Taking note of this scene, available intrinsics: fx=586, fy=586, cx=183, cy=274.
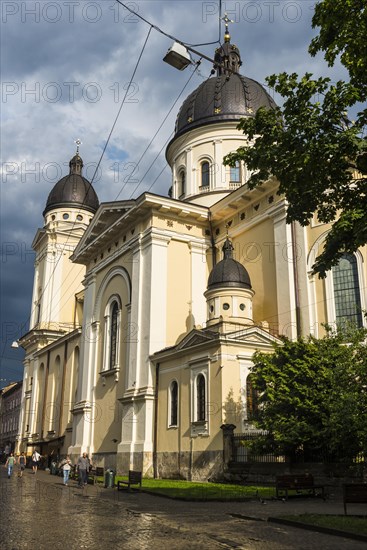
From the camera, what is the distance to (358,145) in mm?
11344

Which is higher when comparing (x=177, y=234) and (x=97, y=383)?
(x=177, y=234)

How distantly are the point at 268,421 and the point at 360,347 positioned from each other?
365cm

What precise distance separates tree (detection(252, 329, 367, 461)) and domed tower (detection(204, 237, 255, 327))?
5.69 meters

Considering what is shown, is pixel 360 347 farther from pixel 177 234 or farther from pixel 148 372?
pixel 177 234

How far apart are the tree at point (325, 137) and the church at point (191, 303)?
942 cm

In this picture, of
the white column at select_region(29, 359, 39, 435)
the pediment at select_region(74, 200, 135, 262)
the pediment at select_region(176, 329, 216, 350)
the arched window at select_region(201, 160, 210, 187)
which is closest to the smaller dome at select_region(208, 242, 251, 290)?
the pediment at select_region(176, 329, 216, 350)

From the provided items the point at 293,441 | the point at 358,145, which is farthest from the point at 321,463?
the point at 358,145

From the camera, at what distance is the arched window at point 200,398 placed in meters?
23.3

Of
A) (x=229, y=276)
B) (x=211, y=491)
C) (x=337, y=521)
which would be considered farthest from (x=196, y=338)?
(x=337, y=521)

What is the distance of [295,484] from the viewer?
15.1 meters

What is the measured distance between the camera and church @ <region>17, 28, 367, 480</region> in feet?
76.4

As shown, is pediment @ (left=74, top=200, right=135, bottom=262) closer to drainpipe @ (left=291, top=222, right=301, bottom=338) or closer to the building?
drainpipe @ (left=291, top=222, right=301, bottom=338)

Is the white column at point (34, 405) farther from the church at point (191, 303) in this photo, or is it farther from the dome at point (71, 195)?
the dome at point (71, 195)

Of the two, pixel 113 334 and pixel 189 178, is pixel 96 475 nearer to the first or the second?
pixel 113 334
